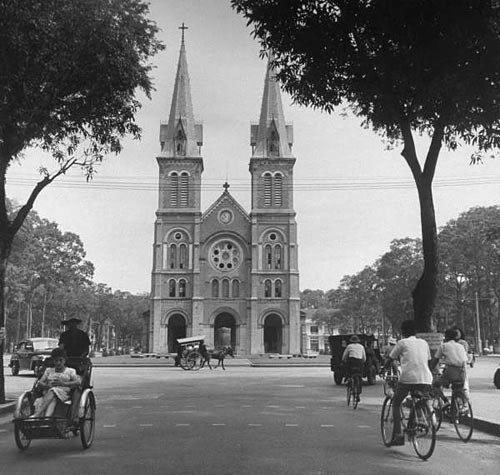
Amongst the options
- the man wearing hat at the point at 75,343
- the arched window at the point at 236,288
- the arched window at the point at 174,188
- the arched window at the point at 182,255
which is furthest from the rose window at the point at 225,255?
the man wearing hat at the point at 75,343

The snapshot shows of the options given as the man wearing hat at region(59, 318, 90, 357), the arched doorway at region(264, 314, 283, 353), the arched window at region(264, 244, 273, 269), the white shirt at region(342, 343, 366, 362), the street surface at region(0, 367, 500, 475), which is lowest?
the street surface at region(0, 367, 500, 475)

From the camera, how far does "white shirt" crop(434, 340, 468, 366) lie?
432 inches

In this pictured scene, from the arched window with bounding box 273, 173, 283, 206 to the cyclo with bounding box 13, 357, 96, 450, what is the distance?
57.6 m

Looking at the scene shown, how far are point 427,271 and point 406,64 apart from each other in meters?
4.38

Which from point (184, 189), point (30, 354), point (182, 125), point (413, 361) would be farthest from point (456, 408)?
point (182, 125)

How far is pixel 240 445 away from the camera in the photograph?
29.5 feet

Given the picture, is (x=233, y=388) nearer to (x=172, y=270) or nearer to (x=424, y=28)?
(x=424, y=28)

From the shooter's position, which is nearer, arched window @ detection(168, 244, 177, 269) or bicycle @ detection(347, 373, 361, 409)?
bicycle @ detection(347, 373, 361, 409)

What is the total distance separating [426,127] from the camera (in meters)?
16.1

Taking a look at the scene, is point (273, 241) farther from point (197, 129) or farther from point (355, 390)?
point (355, 390)

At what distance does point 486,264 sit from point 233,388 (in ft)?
133

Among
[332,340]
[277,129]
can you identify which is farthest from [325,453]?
[277,129]

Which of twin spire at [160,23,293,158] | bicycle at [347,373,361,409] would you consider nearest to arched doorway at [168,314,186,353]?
twin spire at [160,23,293,158]

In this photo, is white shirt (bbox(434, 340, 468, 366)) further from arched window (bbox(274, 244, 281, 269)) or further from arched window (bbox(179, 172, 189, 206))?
arched window (bbox(179, 172, 189, 206))
